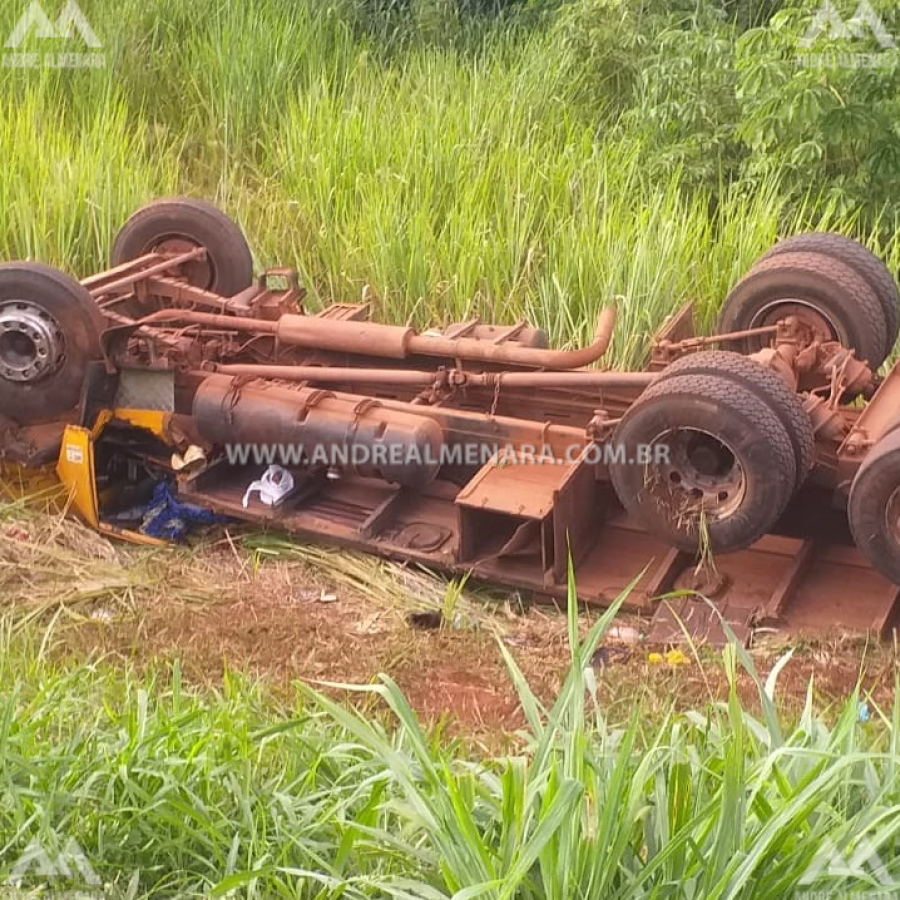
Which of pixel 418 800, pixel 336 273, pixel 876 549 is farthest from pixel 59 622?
pixel 336 273

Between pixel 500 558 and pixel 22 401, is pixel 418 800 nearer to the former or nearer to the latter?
pixel 500 558

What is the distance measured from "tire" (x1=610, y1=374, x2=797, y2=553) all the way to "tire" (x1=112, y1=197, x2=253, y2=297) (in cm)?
274

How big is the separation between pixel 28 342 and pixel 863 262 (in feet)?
11.7

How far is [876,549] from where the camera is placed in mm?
4219

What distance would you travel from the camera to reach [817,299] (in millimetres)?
5281

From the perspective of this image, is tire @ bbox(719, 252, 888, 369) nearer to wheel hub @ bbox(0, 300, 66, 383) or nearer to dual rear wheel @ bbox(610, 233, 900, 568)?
dual rear wheel @ bbox(610, 233, 900, 568)

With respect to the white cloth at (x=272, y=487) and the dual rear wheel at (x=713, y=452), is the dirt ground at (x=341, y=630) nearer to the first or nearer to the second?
the white cloth at (x=272, y=487)

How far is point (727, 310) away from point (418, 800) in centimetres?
347

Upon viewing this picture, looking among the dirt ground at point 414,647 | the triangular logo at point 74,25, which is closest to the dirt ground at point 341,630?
the dirt ground at point 414,647

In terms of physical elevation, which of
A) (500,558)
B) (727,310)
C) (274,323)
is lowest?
(500,558)

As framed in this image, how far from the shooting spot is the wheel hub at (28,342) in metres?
5.45

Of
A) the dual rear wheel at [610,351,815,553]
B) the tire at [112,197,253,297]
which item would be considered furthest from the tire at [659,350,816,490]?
the tire at [112,197,253,297]

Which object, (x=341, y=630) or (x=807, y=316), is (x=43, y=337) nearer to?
(x=341, y=630)

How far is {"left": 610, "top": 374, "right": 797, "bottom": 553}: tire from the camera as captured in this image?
4.30 m
